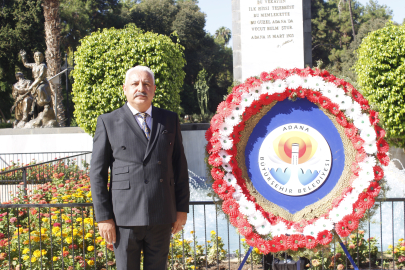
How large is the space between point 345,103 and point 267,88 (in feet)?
2.20

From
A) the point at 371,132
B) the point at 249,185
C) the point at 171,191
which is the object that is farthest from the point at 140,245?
the point at 371,132

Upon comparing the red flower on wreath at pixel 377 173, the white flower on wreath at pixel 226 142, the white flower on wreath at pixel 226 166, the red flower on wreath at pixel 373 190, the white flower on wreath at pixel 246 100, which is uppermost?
the white flower on wreath at pixel 246 100

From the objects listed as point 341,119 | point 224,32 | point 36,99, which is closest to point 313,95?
point 341,119

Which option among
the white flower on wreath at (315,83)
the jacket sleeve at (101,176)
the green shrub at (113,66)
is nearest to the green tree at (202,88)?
the green shrub at (113,66)

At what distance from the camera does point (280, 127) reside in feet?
10.2

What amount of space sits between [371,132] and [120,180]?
6.78 feet

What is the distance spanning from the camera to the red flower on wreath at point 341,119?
3006 millimetres

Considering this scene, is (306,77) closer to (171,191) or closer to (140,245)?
(171,191)

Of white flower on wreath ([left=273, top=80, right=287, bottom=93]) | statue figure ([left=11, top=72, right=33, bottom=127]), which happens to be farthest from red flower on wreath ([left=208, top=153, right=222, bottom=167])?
statue figure ([left=11, top=72, right=33, bottom=127])

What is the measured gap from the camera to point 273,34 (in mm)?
7133

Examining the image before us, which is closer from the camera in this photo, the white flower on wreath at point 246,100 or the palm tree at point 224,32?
the white flower on wreath at point 246,100

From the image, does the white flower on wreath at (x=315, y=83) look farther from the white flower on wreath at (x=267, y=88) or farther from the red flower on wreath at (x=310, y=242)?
the red flower on wreath at (x=310, y=242)

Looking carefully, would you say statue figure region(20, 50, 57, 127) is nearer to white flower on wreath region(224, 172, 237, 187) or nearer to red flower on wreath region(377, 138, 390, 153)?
white flower on wreath region(224, 172, 237, 187)

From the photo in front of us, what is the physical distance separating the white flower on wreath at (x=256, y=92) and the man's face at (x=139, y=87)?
3.34 feet
